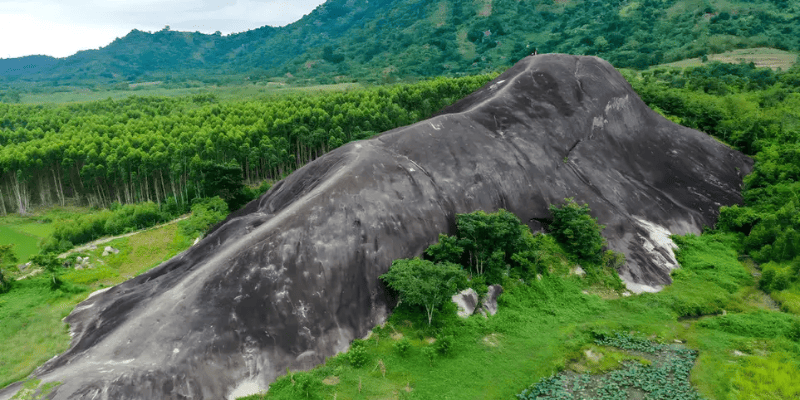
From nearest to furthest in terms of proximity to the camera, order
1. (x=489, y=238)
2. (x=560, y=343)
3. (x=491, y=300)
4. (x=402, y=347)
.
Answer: (x=402, y=347) < (x=560, y=343) < (x=491, y=300) < (x=489, y=238)

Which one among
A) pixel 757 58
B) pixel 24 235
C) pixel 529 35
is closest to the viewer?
pixel 24 235

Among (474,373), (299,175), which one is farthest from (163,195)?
(474,373)

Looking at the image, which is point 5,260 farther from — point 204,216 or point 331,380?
point 331,380

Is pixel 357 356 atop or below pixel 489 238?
below

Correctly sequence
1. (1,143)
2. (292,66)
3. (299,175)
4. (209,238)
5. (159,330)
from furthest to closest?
(292,66)
(1,143)
(299,175)
(209,238)
(159,330)

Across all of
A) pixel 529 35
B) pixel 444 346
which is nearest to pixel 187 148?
pixel 444 346

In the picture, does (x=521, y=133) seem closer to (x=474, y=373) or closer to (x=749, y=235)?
(x=749, y=235)
